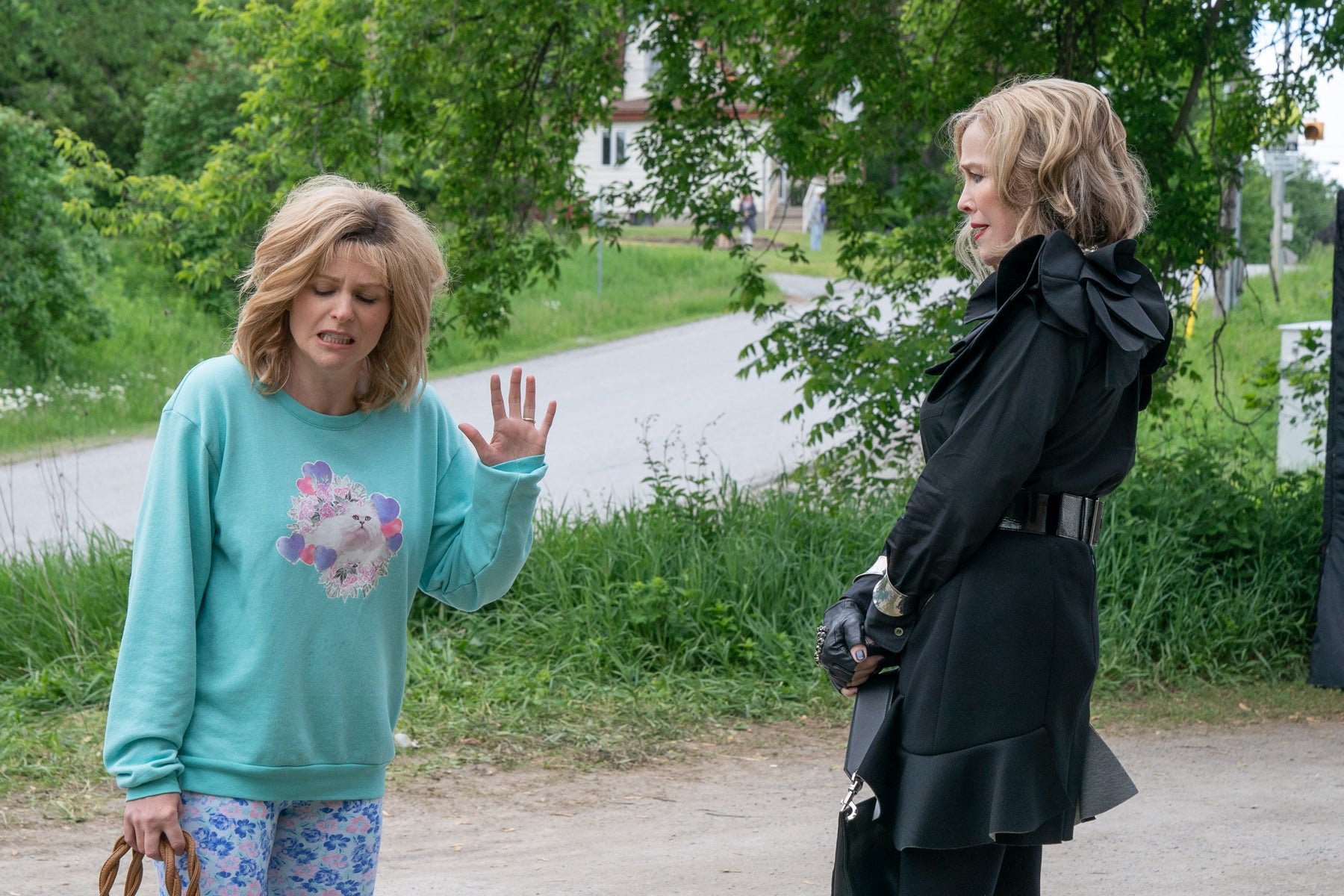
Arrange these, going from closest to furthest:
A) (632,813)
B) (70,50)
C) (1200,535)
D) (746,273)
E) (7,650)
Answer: (632,813) → (7,650) → (1200,535) → (746,273) → (70,50)

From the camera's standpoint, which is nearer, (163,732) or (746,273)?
(163,732)

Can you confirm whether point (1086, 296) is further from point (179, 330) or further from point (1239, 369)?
point (179, 330)

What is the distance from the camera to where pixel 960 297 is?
743cm

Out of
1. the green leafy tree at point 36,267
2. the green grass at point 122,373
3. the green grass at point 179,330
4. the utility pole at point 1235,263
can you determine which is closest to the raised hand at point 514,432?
the green grass at point 179,330

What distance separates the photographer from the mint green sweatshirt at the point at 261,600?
2201 millimetres

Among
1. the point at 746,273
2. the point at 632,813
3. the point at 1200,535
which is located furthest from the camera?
the point at 746,273

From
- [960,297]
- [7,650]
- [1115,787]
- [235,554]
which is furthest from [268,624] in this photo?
[960,297]

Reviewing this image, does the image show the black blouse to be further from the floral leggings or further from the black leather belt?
the floral leggings

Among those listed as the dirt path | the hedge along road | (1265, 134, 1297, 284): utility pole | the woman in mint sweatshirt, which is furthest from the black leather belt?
(1265, 134, 1297, 284): utility pole

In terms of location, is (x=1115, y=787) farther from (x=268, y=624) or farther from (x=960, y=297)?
(x=960, y=297)

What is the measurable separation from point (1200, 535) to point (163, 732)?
20.2 feet

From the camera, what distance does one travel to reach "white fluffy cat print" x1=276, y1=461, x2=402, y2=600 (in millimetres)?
2295

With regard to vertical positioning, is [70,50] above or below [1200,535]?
above

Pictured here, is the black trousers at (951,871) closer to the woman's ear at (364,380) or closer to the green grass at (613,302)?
the woman's ear at (364,380)
